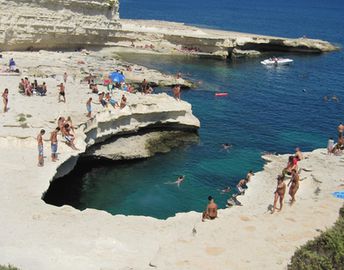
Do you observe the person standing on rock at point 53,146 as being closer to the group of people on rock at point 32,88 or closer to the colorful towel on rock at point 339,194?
the group of people on rock at point 32,88

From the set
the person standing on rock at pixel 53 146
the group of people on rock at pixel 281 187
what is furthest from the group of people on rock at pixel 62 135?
the group of people on rock at pixel 281 187

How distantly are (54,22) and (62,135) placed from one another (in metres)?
33.4

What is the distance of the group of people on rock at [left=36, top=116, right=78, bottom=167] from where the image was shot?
80.8 ft

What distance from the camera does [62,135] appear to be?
27266mm

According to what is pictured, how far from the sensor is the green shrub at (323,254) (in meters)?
12.6

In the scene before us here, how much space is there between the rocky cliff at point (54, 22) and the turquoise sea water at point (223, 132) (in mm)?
6875

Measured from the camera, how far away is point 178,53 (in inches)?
2923

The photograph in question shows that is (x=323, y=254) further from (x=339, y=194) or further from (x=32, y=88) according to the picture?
(x=32, y=88)

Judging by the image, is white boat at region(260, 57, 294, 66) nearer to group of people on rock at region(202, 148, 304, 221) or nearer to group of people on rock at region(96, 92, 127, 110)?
group of people on rock at region(96, 92, 127, 110)

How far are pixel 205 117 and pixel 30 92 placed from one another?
1550cm

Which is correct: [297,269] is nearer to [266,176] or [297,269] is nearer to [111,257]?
[111,257]

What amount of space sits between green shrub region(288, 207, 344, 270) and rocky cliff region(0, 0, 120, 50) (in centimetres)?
4627

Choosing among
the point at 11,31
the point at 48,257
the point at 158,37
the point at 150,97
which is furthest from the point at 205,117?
the point at 158,37

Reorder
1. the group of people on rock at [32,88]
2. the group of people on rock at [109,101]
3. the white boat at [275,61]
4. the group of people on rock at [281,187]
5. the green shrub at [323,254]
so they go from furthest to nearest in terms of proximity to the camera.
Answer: the white boat at [275,61] → the group of people on rock at [32,88] → the group of people on rock at [109,101] → the group of people on rock at [281,187] → the green shrub at [323,254]
